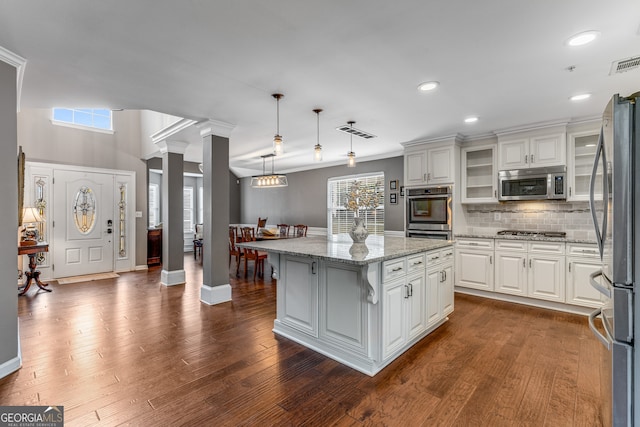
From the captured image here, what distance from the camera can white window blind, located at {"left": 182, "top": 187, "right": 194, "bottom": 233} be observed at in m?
9.05

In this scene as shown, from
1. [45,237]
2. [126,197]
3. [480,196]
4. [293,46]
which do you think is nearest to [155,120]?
[126,197]

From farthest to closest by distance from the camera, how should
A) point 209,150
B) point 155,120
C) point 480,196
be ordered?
point 155,120 → point 480,196 → point 209,150

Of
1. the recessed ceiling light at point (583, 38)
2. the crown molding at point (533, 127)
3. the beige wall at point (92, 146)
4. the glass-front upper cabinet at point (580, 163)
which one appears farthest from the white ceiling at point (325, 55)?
the beige wall at point (92, 146)

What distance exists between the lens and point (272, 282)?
5.24m

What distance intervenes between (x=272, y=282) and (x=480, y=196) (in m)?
3.72

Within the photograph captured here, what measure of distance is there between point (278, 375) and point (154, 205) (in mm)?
7550

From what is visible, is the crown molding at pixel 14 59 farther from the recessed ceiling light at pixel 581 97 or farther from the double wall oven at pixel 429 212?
the recessed ceiling light at pixel 581 97

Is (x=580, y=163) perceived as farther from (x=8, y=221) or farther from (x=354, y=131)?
(x=8, y=221)

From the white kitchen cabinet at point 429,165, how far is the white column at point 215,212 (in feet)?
9.72

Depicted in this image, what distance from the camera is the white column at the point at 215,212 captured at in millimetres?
4020

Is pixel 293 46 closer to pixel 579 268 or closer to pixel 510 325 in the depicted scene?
pixel 510 325

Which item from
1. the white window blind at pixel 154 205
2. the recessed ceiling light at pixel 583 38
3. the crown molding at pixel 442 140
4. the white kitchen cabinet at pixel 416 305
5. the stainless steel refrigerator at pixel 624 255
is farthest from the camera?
the white window blind at pixel 154 205

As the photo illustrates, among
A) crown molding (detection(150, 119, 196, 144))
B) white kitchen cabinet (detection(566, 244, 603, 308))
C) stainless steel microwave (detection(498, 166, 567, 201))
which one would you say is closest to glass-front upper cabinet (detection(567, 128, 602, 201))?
stainless steel microwave (detection(498, 166, 567, 201))

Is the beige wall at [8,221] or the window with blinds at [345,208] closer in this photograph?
the beige wall at [8,221]
